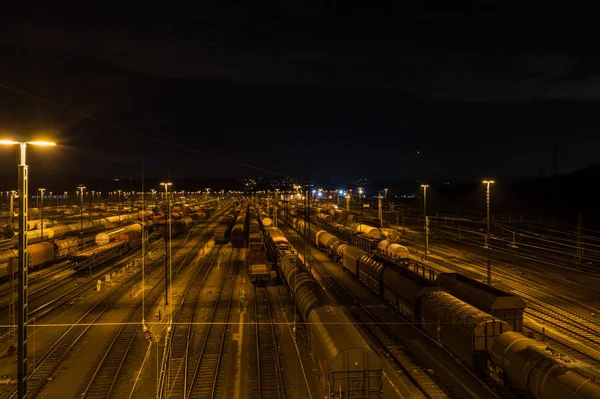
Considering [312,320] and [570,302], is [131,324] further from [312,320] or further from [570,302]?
[570,302]

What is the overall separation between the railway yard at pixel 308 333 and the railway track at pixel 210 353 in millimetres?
80

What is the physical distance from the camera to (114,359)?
17203mm

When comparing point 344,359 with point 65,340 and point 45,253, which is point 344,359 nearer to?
point 65,340

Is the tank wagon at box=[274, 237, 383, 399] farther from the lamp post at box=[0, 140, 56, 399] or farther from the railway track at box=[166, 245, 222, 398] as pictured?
the lamp post at box=[0, 140, 56, 399]

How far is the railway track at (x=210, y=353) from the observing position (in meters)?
14.7

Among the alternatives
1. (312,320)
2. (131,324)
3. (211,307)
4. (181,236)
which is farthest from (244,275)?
(181,236)

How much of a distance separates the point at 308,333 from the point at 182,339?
6526mm

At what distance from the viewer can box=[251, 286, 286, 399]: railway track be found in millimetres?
14542

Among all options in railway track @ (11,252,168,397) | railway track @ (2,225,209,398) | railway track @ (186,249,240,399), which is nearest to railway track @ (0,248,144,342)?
railway track @ (2,225,209,398)

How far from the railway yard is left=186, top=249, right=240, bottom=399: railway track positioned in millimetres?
80

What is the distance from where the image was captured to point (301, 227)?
196ft

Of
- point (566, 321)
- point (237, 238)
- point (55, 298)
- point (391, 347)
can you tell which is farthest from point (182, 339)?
point (237, 238)

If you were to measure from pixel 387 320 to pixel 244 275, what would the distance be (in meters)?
16.3

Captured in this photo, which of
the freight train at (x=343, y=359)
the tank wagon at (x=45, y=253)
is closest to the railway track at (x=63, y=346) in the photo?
the tank wagon at (x=45, y=253)
